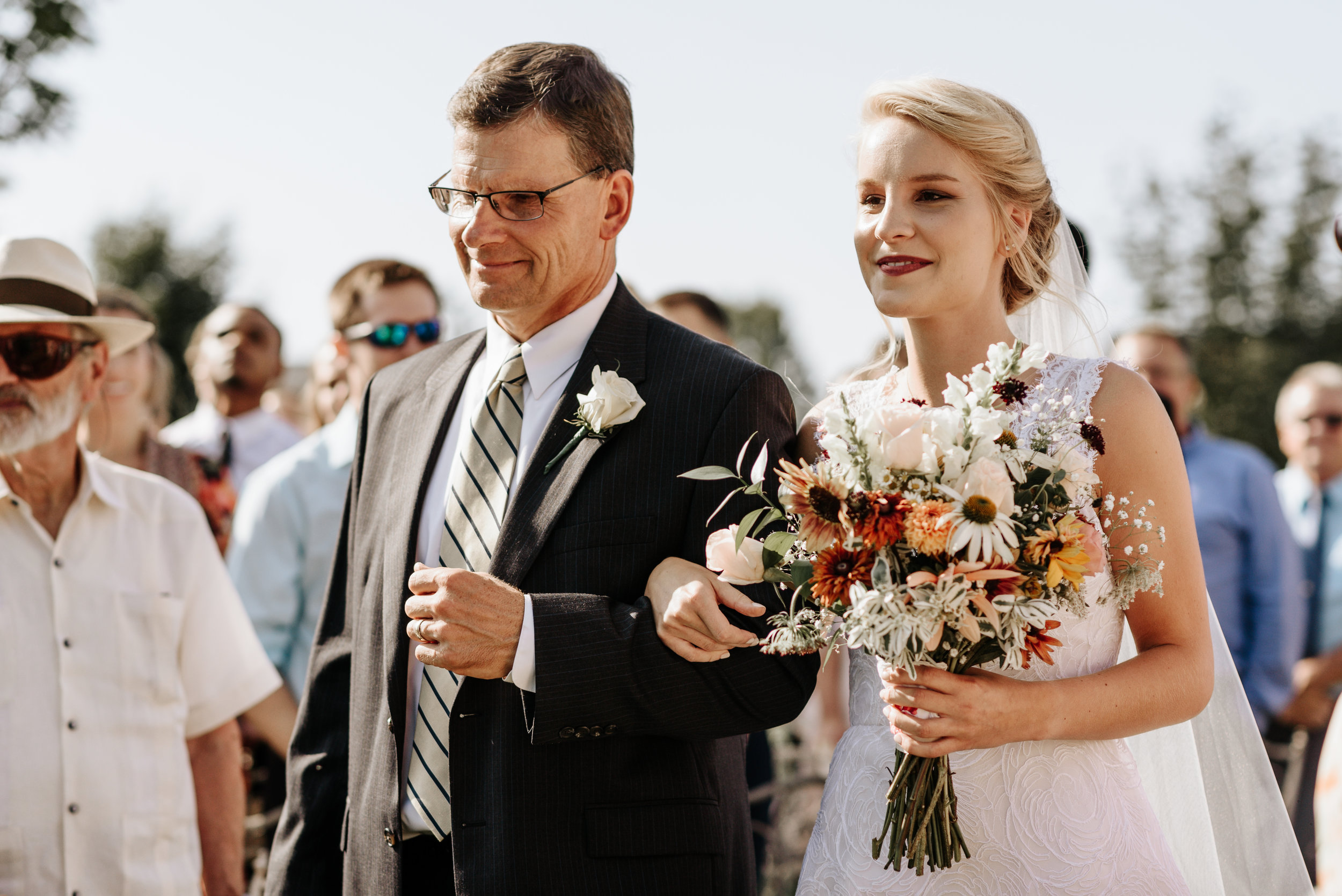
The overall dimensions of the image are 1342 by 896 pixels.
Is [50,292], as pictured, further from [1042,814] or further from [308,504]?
[1042,814]

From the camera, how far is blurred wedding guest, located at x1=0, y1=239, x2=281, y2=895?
338cm

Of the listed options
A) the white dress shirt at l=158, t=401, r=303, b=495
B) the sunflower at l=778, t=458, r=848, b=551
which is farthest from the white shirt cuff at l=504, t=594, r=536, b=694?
the white dress shirt at l=158, t=401, r=303, b=495

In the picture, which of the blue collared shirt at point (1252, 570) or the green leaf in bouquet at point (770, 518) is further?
the blue collared shirt at point (1252, 570)

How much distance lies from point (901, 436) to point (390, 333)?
11.9ft

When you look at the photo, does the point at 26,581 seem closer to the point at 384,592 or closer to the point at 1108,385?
the point at 384,592

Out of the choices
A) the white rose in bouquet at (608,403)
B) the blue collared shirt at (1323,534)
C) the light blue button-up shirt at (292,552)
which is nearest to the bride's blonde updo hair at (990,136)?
the white rose in bouquet at (608,403)

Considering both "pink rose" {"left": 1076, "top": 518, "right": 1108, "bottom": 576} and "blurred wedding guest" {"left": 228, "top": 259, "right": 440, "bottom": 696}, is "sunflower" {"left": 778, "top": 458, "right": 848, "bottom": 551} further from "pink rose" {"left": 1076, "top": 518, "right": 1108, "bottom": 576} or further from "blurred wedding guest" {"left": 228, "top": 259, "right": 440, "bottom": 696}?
"blurred wedding guest" {"left": 228, "top": 259, "right": 440, "bottom": 696}

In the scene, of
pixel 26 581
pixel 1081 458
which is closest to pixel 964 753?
pixel 1081 458

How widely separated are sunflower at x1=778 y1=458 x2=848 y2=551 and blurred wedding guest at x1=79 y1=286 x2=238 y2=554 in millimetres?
4017

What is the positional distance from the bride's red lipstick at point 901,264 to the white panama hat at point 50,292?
229 centimetres

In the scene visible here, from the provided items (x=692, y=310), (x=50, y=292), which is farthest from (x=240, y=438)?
(x=50, y=292)

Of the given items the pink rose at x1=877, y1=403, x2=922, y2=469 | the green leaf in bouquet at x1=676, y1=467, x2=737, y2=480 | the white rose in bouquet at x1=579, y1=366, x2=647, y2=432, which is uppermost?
the white rose in bouquet at x1=579, y1=366, x2=647, y2=432

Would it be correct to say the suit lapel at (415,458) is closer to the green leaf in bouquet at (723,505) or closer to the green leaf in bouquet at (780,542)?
the green leaf in bouquet at (723,505)

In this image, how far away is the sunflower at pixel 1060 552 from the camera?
7.50 ft
